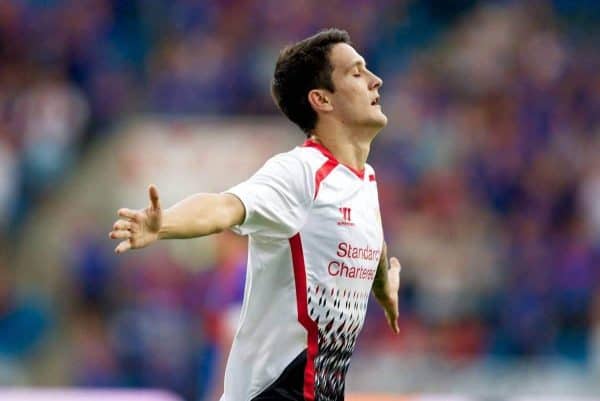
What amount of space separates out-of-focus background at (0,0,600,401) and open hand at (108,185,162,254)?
242 inches

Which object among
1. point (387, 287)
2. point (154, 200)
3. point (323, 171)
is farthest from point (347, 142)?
point (154, 200)

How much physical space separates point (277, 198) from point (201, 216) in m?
0.39

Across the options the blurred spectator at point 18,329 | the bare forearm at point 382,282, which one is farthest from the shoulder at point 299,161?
the blurred spectator at point 18,329

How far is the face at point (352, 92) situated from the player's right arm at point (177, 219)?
30.3 inches

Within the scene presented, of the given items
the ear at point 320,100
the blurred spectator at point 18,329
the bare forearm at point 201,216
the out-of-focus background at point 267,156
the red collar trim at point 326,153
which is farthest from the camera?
the blurred spectator at point 18,329

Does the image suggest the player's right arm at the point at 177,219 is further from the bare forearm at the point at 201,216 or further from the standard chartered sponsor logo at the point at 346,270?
the standard chartered sponsor logo at the point at 346,270

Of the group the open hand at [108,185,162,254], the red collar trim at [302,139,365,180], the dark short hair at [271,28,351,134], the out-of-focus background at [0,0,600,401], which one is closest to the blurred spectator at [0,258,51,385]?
the out-of-focus background at [0,0,600,401]

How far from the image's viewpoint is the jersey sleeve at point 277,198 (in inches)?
173

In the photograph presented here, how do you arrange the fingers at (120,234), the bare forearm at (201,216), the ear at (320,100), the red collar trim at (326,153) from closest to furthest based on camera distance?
1. the fingers at (120,234)
2. the bare forearm at (201,216)
3. the red collar trim at (326,153)
4. the ear at (320,100)

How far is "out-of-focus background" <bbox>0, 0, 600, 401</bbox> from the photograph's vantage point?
11.9 metres

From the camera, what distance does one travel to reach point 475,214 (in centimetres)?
1291

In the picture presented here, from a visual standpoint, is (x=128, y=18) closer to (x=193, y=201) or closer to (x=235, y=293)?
(x=235, y=293)

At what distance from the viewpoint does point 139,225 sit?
3932 mm

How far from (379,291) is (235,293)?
12.6 ft
